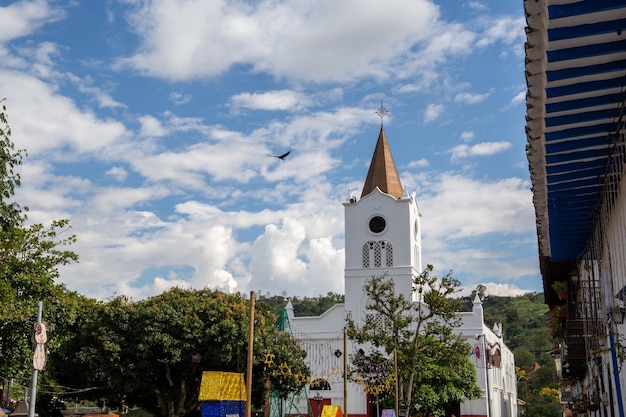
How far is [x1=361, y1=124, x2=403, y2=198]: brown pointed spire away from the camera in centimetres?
4797

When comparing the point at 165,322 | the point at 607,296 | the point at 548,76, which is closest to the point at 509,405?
the point at 165,322

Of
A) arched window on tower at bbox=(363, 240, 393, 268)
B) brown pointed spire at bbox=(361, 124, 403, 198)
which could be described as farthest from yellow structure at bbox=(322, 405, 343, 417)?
brown pointed spire at bbox=(361, 124, 403, 198)

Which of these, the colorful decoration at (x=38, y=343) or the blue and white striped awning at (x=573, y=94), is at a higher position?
the blue and white striped awning at (x=573, y=94)

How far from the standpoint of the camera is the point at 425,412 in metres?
37.5

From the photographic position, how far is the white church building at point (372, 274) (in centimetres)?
4369

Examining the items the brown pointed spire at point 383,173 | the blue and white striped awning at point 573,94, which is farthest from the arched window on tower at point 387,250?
the blue and white striped awning at point 573,94

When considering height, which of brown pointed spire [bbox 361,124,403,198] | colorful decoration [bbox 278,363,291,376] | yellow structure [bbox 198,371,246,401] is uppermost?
brown pointed spire [bbox 361,124,403,198]

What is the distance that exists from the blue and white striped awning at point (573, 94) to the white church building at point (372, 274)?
34.3m

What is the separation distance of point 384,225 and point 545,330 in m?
61.5

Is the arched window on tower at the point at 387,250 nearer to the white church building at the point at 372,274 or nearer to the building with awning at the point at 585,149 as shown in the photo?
the white church building at the point at 372,274

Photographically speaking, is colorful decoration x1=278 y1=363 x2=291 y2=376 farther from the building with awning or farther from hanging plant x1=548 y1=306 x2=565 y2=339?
the building with awning

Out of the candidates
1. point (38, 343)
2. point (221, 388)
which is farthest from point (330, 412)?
point (38, 343)

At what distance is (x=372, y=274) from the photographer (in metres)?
45.8

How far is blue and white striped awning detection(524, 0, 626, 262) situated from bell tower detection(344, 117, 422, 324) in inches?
1362
